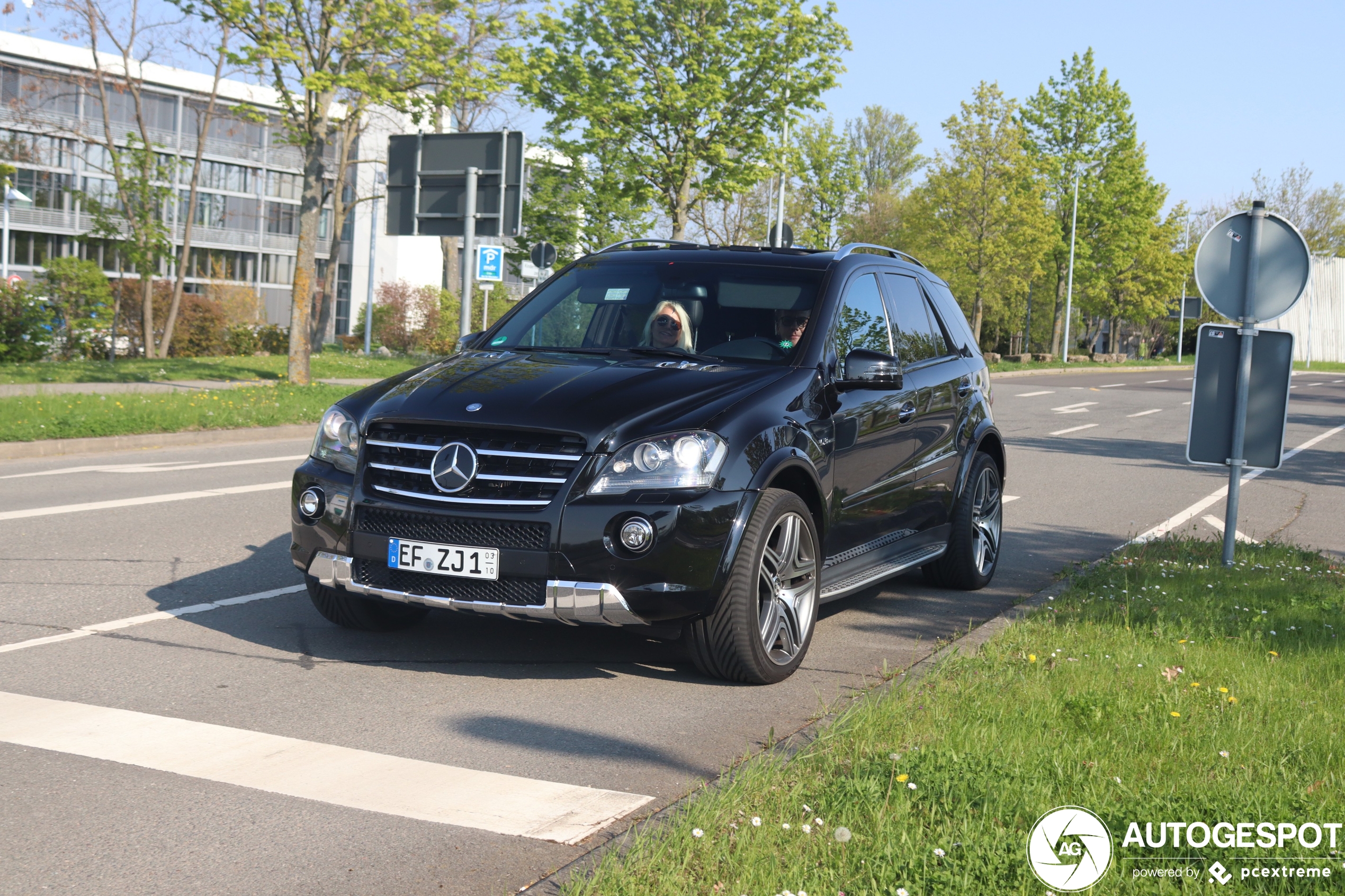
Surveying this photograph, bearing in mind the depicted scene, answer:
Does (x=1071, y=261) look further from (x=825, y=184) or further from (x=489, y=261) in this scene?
(x=489, y=261)

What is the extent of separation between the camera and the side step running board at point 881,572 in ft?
19.9

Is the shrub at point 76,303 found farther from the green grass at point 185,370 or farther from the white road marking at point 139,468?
the white road marking at point 139,468

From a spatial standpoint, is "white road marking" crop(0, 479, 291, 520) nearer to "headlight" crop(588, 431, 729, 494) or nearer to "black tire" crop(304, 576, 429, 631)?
"black tire" crop(304, 576, 429, 631)

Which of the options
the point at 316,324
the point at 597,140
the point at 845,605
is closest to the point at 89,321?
the point at 597,140

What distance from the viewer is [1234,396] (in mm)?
8461

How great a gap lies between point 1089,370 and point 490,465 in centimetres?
4867

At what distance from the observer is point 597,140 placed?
3158 cm

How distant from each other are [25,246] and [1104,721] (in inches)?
2868

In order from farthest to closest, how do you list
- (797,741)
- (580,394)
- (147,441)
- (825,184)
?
1. (825,184)
2. (147,441)
3. (580,394)
4. (797,741)

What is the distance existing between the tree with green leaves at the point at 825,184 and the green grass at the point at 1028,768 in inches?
2249

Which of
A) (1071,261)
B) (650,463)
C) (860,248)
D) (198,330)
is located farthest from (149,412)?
(1071,261)

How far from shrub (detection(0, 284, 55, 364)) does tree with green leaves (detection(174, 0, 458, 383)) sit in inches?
226

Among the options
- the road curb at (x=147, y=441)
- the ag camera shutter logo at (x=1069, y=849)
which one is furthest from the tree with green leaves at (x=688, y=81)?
the ag camera shutter logo at (x=1069, y=849)

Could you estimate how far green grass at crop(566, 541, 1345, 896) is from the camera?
10.9 feet
